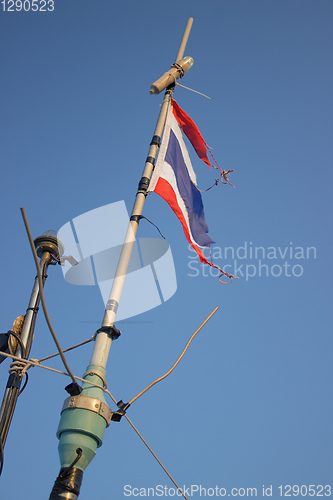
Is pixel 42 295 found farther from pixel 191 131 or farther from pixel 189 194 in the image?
pixel 191 131

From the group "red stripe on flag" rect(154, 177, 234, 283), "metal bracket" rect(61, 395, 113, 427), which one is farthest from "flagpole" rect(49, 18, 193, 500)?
"red stripe on flag" rect(154, 177, 234, 283)

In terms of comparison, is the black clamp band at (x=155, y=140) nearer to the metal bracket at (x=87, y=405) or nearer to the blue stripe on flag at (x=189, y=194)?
the blue stripe on flag at (x=189, y=194)

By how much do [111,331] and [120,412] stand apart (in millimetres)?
992

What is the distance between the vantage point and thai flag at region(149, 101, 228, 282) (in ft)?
27.2

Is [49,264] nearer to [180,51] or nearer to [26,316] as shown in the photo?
[26,316]

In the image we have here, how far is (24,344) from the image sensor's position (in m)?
6.71

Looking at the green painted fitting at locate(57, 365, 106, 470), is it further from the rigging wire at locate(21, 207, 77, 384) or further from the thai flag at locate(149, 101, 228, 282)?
the thai flag at locate(149, 101, 228, 282)

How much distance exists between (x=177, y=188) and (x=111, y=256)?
2110 millimetres

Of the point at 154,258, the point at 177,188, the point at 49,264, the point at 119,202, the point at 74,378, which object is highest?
the point at 119,202

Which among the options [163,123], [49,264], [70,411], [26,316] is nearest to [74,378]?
[70,411]

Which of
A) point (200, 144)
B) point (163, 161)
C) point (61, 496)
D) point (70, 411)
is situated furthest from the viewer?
point (200, 144)

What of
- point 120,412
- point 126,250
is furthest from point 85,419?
point 126,250

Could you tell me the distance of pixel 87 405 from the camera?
4.76m

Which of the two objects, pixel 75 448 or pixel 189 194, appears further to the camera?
pixel 189 194
